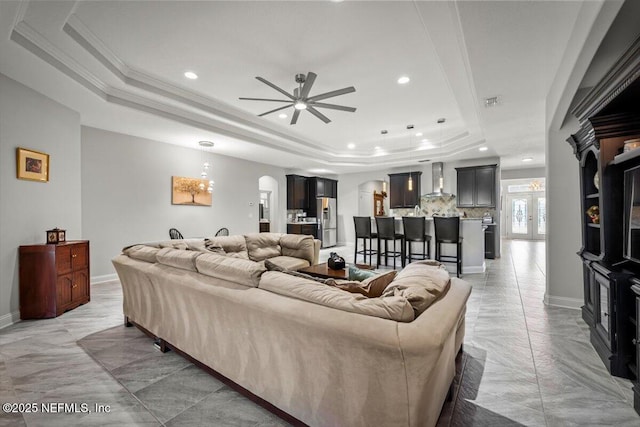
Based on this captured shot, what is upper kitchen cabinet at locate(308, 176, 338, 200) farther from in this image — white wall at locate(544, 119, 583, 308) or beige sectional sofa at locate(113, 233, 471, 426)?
beige sectional sofa at locate(113, 233, 471, 426)

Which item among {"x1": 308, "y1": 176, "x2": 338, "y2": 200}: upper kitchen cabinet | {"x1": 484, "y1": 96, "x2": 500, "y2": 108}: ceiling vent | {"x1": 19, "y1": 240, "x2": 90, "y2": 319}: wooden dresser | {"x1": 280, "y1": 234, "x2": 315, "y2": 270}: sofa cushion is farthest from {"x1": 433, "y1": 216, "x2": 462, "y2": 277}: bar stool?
{"x1": 19, "y1": 240, "x2": 90, "y2": 319}: wooden dresser

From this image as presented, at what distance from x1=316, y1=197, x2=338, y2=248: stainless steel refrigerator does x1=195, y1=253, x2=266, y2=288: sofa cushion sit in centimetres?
729

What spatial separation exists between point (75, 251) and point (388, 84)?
4.67 meters

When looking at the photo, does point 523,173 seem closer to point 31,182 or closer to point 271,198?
point 271,198

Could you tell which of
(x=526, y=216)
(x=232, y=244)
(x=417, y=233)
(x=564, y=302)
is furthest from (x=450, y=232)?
(x=526, y=216)

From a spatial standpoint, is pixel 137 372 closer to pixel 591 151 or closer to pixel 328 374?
pixel 328 374

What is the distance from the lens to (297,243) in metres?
4.92

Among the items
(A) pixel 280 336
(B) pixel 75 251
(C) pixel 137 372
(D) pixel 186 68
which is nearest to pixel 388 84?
(D) pixel 186 68

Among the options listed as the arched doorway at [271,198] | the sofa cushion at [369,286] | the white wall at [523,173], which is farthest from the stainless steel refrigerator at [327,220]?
the sofa cushion at [369,286]

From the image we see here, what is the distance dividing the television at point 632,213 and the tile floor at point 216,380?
0.92 metres

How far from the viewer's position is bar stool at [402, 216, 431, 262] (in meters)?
5.60

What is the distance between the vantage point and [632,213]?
6.81ft

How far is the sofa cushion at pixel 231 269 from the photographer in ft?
5.89

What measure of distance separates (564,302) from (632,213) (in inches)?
78.2
